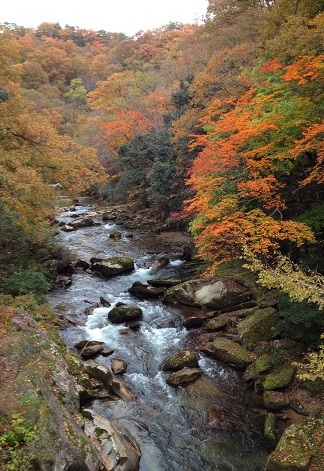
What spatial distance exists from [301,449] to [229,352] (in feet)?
13.8

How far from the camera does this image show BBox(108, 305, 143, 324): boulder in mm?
13852

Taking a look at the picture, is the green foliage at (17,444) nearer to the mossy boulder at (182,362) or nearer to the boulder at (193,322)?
the mossy boulder at (182,362)

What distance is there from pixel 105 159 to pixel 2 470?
3356cm

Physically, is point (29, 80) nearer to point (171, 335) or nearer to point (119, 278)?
point (119, 278)

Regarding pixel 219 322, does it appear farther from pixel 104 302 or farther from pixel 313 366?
pixel 313 366

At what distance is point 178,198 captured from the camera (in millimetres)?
24484

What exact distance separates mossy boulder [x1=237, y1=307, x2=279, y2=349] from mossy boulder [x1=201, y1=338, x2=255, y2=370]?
35 cm

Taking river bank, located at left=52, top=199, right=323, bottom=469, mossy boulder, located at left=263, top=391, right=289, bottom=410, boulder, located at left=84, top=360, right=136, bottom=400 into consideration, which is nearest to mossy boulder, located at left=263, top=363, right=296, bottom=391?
river bank, located at left=52, top=199, right=323, bottom=469

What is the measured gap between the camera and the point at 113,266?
18672 mm

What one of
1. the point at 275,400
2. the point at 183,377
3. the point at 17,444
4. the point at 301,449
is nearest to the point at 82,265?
the point at 183,377

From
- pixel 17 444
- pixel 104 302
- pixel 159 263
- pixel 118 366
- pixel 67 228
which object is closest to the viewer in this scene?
pixel 17 444

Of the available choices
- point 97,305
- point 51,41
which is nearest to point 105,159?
point 97,305

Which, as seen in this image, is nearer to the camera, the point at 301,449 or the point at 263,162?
the point at 301,449

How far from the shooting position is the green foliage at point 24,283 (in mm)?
12055
